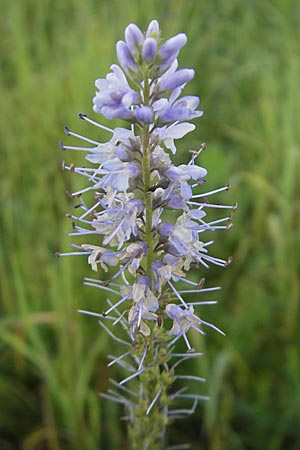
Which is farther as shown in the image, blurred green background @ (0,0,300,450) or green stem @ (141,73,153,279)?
blurred green background @ (0,0,300,450)

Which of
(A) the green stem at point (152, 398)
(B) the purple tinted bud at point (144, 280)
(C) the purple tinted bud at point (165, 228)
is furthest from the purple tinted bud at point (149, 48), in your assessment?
(A) the green stem at point (152, 398)

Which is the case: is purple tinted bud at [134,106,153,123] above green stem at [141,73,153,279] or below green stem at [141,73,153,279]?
above

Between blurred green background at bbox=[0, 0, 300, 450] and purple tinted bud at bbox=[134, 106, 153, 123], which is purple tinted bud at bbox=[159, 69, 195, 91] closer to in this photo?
purple tinted bud at bbox=[134, 106, 153, 123]

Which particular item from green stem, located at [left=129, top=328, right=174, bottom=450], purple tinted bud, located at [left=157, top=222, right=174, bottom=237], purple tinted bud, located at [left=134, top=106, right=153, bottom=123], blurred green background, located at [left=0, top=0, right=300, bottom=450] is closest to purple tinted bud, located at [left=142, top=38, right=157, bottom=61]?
purple tinted bud, located at [left=134, top=106, right=153, bottom=123]

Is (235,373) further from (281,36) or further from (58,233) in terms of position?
(281,36)

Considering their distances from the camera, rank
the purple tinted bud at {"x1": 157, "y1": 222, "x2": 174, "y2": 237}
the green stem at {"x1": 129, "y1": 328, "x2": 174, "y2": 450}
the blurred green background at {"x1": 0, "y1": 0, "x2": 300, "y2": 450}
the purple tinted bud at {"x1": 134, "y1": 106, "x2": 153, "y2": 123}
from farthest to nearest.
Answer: the blurred green background at {"x1": 0, "y1": 0, "x2": 300, "y2": 450}, the green stem at {"x1": 129, "y1": 328, "x2": 174, "y2": 450}, the purple tinted bud at {"x1": 157, "y1": 222, "x2": 174, "y2": 237}, the purple tinted bud at {"x1": 134, "y1": 106, "x2": 153, "y2": 123}

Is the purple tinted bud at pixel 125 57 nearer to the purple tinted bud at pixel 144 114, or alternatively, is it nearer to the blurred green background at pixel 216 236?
the purple tinted bud at pixel 144 114

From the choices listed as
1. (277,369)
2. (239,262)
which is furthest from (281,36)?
(277,369)
